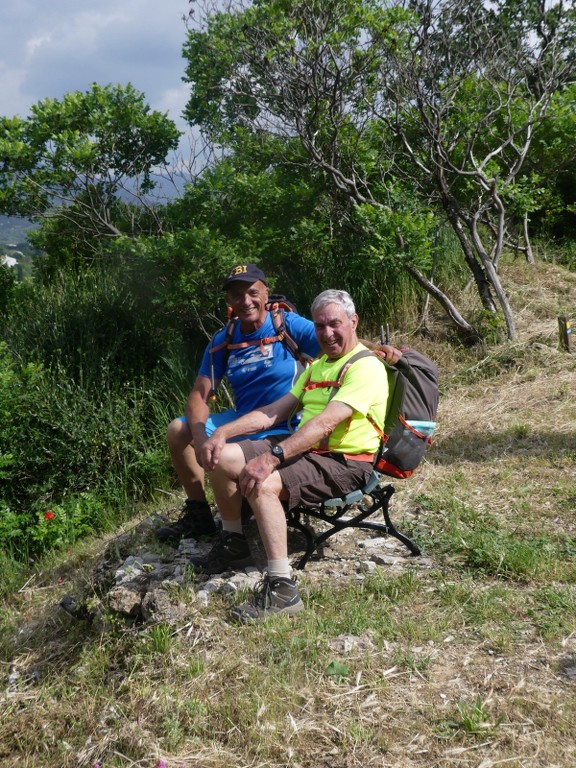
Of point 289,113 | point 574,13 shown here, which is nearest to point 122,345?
point 289,113

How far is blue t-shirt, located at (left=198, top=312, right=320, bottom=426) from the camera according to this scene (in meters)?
4.58

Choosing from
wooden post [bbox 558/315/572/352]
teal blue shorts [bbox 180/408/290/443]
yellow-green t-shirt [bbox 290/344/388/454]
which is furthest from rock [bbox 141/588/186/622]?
wooden post [bbox 558/315/572/352]

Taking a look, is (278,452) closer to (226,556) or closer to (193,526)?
(226,556)

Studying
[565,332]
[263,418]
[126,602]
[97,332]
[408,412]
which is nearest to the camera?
[126,602]

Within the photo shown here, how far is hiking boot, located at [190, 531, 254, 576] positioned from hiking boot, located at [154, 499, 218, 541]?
0.53 m

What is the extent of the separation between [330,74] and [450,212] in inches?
78.0

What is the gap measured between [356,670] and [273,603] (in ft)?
1.80

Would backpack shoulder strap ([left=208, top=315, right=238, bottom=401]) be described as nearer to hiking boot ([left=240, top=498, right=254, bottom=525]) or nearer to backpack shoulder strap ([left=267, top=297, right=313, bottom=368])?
backpack shoulder strap ([left=267, top=297, right=313, bottom=368])

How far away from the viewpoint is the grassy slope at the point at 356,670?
2.81 m

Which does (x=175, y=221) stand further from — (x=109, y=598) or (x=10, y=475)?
(x=109, y=598)

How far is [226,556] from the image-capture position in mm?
3990

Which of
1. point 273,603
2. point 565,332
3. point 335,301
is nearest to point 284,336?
point 335,301

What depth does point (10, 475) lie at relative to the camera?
7.23 m

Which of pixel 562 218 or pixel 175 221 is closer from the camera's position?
pixel 175 221
